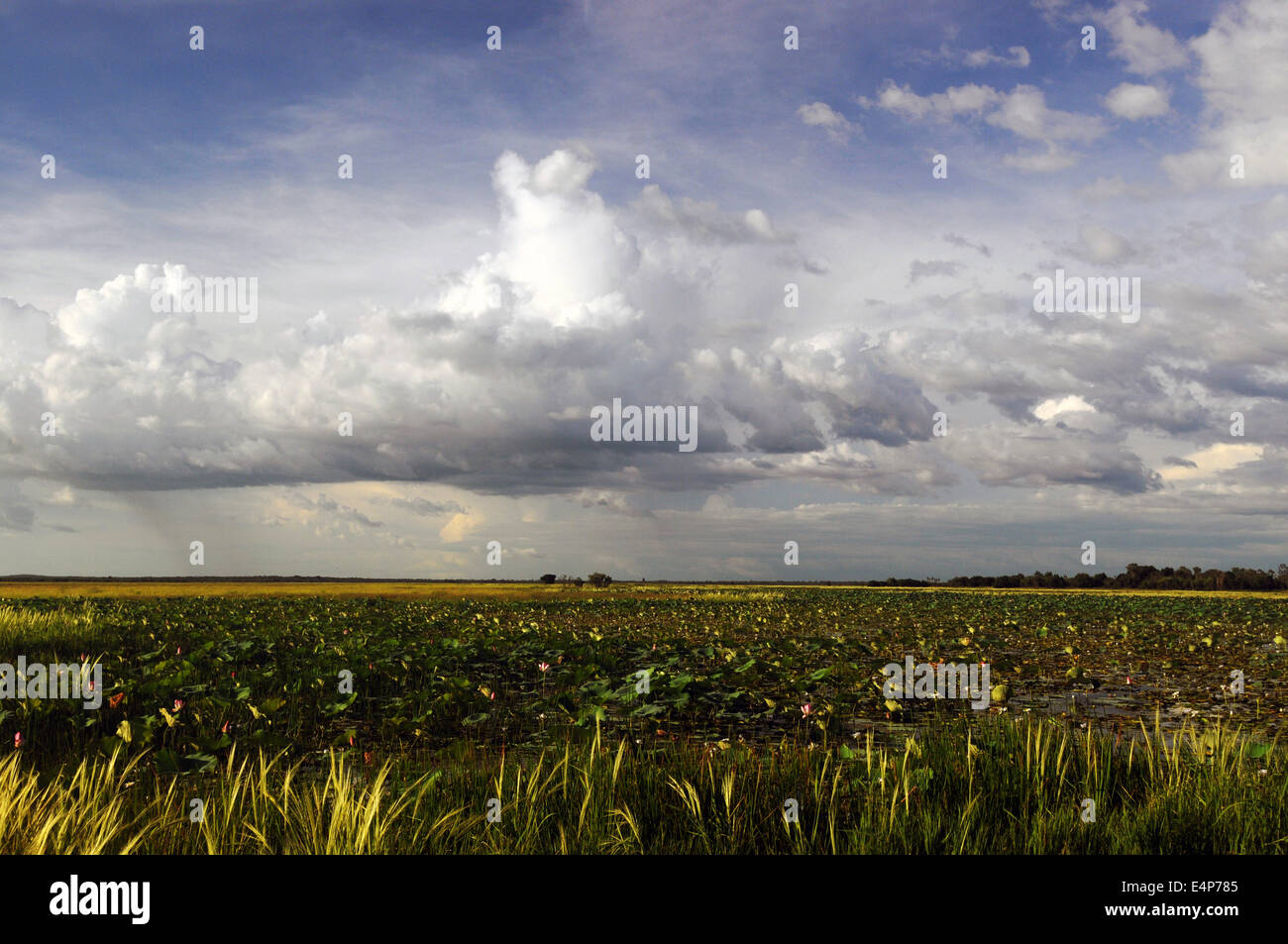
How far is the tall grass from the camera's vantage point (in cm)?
480

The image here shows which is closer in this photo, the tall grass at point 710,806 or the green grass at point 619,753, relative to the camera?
the tall grass at point 710,806

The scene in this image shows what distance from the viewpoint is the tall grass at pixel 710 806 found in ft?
15.7

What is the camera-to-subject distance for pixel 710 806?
5.59 m

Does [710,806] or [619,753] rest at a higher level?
[619,753]

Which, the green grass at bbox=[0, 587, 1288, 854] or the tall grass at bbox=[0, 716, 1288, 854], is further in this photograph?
the green grass at bbox=[0, 587, 1288, 854]

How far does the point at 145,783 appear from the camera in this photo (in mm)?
6332
